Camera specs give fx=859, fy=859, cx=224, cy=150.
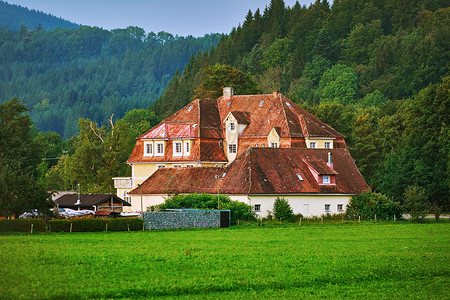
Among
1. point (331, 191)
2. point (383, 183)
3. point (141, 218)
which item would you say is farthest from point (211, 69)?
point (141, 218)

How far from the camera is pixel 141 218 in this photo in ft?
217

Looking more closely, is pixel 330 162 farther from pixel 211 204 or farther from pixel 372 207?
pixel 211 204

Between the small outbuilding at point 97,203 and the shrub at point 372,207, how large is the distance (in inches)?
1128

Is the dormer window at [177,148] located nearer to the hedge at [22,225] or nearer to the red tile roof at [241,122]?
the red tile roof at [241,122]

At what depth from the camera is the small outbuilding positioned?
95.8 m

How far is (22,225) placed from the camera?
59344 mm

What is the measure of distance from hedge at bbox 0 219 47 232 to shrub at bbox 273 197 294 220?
73.6ft

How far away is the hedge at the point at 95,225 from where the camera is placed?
6097 centimetres

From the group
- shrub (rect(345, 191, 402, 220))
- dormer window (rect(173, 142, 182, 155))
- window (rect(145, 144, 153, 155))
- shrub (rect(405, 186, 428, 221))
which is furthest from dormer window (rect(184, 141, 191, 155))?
shrub (rect(405, 186, 428, 221))

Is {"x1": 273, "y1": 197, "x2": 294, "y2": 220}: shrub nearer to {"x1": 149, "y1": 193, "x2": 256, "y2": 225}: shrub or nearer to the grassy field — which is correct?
{"x1": 149, "y1": 193, "x2": 256, "y2": 225}: shrub

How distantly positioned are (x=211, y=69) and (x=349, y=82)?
247 ft

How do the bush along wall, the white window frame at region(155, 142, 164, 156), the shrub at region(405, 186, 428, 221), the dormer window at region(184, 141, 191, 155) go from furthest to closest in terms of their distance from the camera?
the white window frame at region(155, 142, 164, 156) < the dormer window at region(184, 141, 191, 155) < the shrub at region(405, 186, 428, 221) < the bush along wall

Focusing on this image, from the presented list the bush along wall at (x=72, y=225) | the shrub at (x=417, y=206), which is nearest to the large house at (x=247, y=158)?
the shrub at (x=417, y=206)

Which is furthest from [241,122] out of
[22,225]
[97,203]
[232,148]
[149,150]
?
[22,225]
